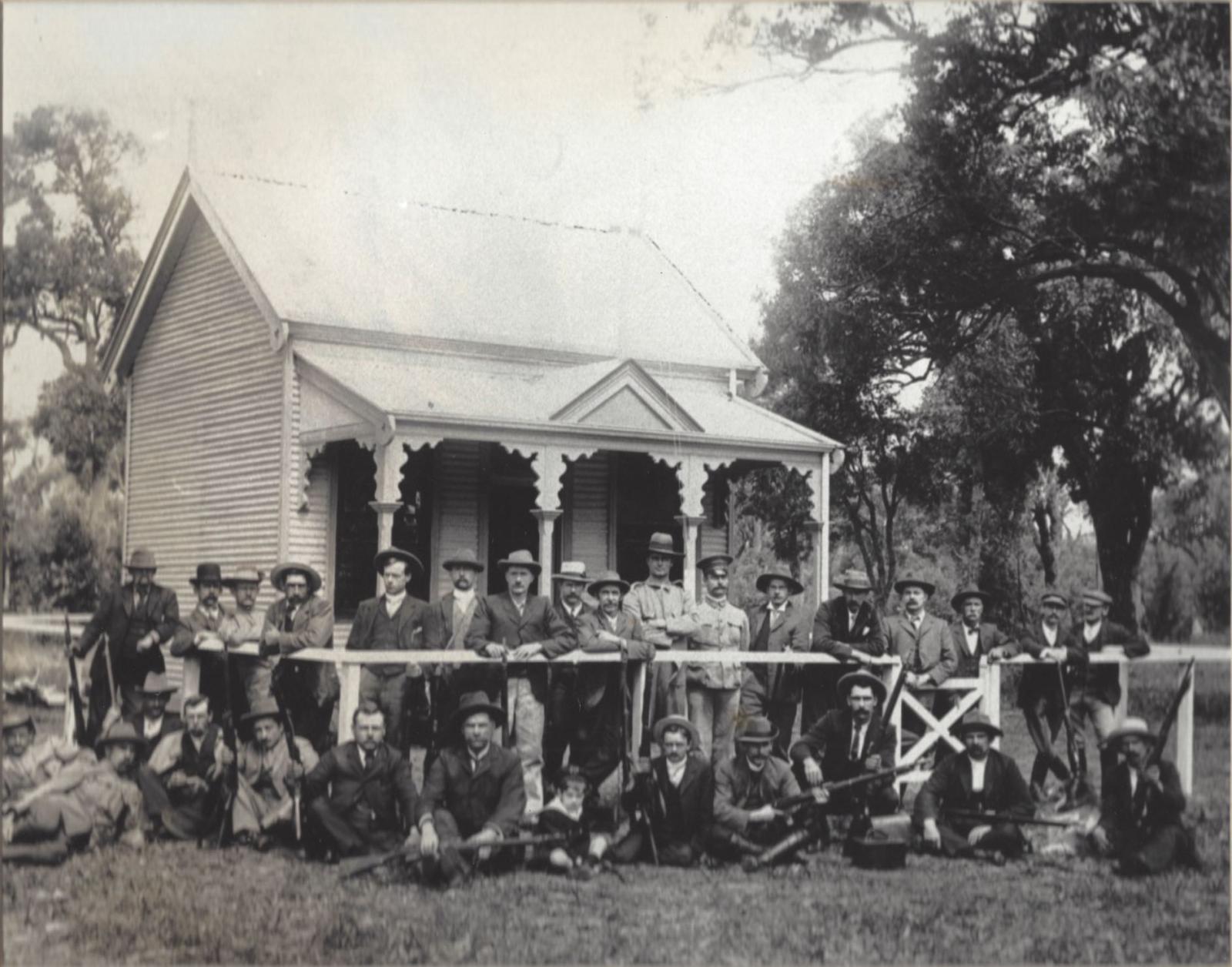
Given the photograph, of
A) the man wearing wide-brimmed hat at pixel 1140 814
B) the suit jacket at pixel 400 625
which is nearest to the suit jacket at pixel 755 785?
the man wearing wide-brimmed hat at pixel 1140 814

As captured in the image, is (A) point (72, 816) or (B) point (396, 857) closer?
(B) point (396, 857)

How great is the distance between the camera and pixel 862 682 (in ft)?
27.3

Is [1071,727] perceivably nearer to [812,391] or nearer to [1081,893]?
[1081,893]

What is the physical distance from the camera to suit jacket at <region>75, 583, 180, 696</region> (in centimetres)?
855

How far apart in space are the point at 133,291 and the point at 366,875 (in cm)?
570

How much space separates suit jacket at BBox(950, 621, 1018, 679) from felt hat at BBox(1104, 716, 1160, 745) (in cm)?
102

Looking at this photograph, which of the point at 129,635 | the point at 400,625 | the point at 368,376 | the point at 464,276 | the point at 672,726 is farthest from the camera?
the point at 368,376

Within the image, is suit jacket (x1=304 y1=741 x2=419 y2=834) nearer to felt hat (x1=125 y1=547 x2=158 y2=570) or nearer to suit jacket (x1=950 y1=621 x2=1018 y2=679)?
felt hat (x1=125 y1=547 x2=158 y2=570)

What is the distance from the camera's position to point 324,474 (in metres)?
11.2

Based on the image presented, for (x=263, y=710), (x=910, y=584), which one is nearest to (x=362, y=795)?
(x=263, y=710)

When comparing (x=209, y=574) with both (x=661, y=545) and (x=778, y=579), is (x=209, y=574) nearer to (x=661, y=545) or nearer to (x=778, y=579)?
(x=661, y=545)

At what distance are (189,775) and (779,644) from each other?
4163 millimetres

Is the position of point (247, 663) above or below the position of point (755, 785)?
above

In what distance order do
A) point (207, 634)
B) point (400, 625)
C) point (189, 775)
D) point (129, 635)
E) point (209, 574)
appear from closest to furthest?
1. point (189, 775)
2. point (400, 625)
3. point (207, 634)
4. point (129, 635)
5. point (209, 574)
